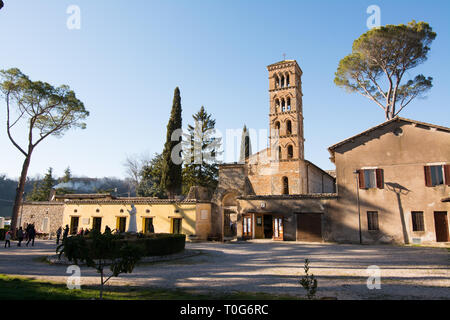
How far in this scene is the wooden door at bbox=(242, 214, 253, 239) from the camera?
25688 mm

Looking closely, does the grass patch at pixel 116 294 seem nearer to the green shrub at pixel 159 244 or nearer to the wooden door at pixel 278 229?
the green shrub at pixel 159 244

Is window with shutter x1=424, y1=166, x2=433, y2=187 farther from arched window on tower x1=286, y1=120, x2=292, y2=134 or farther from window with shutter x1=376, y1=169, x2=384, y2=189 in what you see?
arched window on tower x1=286, y1=120, x2=292, y2=134

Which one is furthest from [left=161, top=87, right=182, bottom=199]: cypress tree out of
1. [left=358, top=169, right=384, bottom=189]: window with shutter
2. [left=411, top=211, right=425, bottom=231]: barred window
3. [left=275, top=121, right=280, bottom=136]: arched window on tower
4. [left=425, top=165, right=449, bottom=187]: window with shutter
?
[left=425, top=165, right=449, bottom=187]: window with shutter

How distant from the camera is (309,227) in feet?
77.7

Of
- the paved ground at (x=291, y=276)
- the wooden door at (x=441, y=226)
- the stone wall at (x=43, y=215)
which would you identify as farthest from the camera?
the stone wall at (x=43, y=215)

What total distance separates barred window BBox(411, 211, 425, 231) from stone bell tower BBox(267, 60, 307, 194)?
11.8 m

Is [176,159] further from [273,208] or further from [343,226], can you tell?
[343,226]

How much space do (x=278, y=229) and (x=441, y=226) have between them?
37.6ft

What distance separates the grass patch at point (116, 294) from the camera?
6480mm

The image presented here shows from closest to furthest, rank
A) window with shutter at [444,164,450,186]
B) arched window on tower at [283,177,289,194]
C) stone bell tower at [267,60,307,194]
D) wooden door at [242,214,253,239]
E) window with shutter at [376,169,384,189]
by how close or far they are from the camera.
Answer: window with shutter at [444,164,450,186] < window with shutter at [376,169,384,189] < wooden door at [242,214,253,239] < stone bell tower at [267,60,307,194] < arched window on tower at [283,177,289,194]

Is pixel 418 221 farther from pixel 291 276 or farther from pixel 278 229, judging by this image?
pixel 291 276

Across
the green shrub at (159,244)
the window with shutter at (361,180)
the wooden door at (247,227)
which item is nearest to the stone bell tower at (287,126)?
the wooden door at (247,227)

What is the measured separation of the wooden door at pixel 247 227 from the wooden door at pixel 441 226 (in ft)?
44.6
